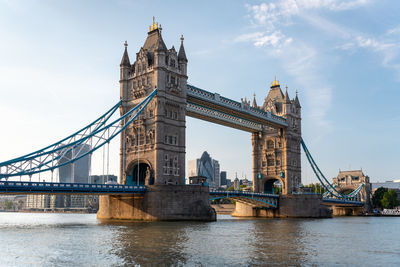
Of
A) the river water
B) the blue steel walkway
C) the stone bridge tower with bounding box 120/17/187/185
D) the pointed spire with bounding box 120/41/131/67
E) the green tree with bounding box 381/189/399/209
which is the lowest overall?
the green tree with bounding box 381/189/399/209

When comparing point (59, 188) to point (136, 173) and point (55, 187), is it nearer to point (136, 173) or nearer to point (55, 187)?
point (55, 187)

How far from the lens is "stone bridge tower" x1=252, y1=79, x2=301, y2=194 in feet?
283

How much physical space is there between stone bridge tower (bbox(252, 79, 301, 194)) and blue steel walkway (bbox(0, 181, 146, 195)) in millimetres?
39670

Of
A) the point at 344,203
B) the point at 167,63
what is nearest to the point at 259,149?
the point at 344,203

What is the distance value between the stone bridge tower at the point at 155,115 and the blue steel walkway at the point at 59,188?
4668 mm

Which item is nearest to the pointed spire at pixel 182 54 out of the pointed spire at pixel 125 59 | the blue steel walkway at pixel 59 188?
the pointed spire at pixel 125 59

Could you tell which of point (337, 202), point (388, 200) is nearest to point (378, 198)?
point (388, 200)

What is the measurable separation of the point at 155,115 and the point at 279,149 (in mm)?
37484

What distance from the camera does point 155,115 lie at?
58.4m

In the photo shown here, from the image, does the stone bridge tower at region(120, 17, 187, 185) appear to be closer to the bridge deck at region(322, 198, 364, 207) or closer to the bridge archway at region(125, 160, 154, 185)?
the bridge archway at region(125, 160, 154, 185)

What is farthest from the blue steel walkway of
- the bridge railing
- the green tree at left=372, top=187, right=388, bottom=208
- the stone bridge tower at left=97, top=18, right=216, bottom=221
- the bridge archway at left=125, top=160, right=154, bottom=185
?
the green tree at left=372, top=187, right=388, bottom=208

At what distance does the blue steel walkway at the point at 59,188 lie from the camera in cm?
4397

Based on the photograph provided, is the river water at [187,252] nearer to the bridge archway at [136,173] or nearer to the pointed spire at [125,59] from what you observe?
the bridge archway at [136,173]

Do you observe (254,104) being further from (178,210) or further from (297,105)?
(178,210)
